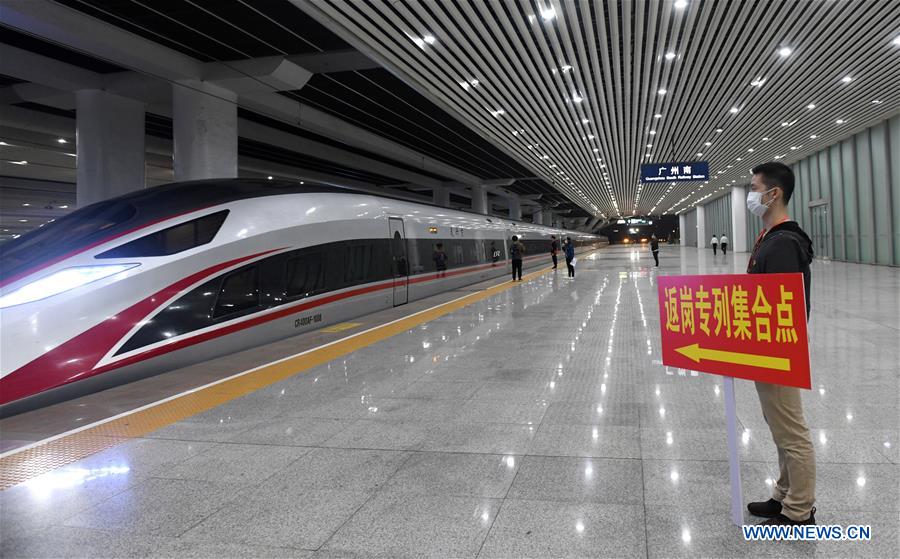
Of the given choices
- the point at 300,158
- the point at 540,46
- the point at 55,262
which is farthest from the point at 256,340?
the point at 300,158

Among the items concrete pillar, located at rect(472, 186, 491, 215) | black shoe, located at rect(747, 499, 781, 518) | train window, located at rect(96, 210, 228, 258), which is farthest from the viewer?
concrete pillar, located at rect(472, 186, 491, 215)

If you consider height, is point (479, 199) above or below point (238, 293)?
above

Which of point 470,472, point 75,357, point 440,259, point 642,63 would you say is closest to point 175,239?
point 75,357

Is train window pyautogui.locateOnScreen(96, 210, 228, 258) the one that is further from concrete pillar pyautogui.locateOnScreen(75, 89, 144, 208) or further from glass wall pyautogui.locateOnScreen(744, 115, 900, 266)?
glass wall pyautogui.locateOnScreen(744, 115, 900, 266)

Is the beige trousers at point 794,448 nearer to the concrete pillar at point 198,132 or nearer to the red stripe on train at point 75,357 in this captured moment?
the red stripe on train at point 75,357

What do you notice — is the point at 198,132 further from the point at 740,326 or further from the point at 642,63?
the point at 740,326

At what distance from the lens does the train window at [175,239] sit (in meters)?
5.45

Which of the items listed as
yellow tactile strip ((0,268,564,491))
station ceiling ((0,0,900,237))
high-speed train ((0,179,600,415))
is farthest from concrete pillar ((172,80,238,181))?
yellow tactile strip ((0,268,564,491))

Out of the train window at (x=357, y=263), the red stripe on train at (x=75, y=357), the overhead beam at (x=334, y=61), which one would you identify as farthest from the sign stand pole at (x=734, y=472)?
the overhead beam at (x=334, y=61)

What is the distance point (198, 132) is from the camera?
40.2 ft

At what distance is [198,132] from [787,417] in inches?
502

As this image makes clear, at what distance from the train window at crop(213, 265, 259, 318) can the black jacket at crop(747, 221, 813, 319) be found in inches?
216

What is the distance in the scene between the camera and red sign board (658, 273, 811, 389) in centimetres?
226

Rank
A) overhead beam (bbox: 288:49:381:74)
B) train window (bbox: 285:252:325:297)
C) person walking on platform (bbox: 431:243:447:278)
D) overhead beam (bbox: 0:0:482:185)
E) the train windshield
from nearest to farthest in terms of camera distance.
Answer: the train windshield, train window (bbox: 285:252:325:297), overhead beam (bbox: 0:0:482:185), overhead beam (bbox: 288:49:381:74), person walking on platform (bbox: 431:243:447:278)
